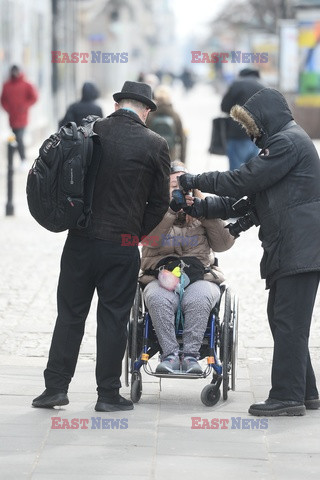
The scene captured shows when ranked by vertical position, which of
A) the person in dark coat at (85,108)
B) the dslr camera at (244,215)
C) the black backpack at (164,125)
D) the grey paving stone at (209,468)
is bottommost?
the grey paving stone at (209,468)

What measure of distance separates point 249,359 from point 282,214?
184 centimetres

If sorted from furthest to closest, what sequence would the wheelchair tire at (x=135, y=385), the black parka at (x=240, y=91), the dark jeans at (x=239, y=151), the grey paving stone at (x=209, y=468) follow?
the dark jeans at (x=239, y=151) → the black parka at (x=240, y=91) → the wheelchair tire at (x=135, y=385) → the grey paving stone at (x=209, y=468)

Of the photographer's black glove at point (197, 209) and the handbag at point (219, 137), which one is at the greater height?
the photographer's black glove at point (197, 209)

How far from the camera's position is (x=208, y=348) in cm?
648

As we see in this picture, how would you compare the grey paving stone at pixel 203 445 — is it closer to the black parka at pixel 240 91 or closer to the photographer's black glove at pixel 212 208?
the photographer's black glove at pixel 212 208

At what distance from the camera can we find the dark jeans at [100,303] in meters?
6.13

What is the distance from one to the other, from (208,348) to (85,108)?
8480 millimetres

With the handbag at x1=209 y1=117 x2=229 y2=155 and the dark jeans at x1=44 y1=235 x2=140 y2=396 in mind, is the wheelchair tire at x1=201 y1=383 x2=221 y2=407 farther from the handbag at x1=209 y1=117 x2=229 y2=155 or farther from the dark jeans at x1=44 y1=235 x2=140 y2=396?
the handbag at x1=209 y1=117 x2=229 y2=155

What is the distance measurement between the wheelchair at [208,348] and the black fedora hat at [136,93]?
1.05m

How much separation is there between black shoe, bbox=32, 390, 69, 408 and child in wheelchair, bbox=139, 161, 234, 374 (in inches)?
20.5

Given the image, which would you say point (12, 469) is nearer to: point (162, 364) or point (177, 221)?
point (162, 364)

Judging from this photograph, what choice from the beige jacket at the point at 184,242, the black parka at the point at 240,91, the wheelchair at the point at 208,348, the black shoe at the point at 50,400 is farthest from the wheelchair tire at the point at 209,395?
the black parka at the point at 240,91

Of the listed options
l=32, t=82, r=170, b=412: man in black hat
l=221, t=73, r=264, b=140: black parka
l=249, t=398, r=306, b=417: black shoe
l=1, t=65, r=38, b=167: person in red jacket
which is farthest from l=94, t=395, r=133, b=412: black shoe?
l=1, t=65, r=38, b=167: person in red jacket

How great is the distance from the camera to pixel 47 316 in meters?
8.91
